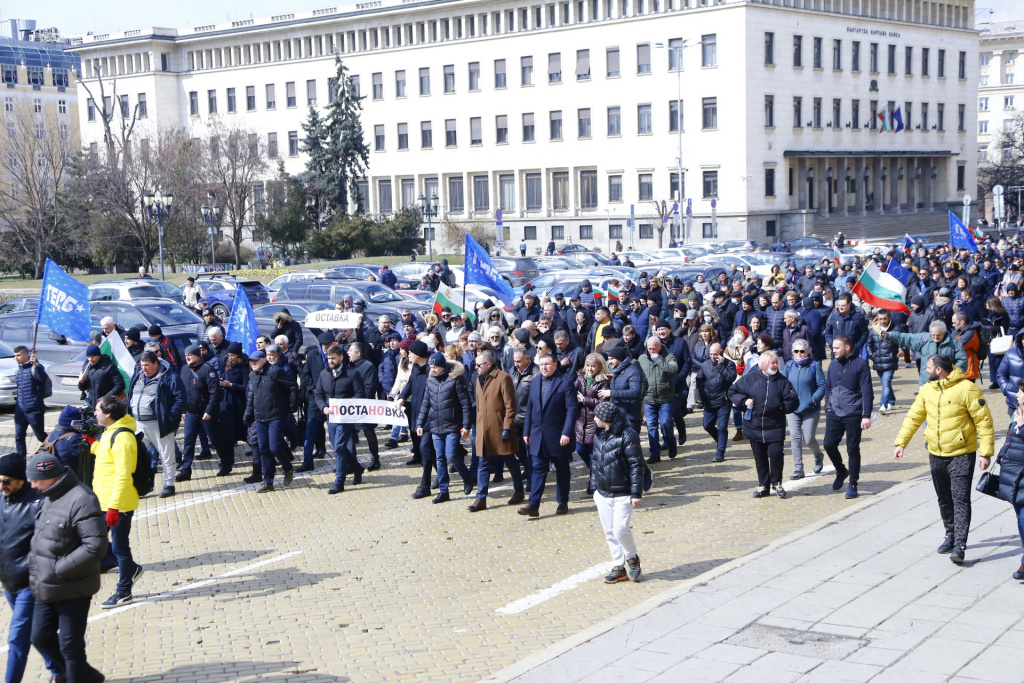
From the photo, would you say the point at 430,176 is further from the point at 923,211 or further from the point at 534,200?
the point at 923,211

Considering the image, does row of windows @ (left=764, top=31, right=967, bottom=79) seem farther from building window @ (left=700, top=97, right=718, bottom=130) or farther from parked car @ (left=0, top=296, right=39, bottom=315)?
parked car @ (left=0, top=296, right=39, bottom=315)

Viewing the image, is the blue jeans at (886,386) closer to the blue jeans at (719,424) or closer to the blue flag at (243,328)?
the blue jeans at (719,424)

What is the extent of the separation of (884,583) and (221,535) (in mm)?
6279

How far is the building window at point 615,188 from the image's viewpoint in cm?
7356

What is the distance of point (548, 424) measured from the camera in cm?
1140

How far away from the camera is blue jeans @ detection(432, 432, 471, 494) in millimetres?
11984

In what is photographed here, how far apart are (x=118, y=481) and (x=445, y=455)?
3.98m

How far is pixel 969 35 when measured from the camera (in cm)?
8412

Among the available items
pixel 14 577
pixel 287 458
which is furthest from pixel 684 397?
pixel 14 577

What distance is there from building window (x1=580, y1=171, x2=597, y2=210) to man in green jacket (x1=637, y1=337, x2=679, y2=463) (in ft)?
202

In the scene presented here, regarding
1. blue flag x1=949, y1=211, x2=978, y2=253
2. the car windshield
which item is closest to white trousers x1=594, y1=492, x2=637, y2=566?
the car windshield

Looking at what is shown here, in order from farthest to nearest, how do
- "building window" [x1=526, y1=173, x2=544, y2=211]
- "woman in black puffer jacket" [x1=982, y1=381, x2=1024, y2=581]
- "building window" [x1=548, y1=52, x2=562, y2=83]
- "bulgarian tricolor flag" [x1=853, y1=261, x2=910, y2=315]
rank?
"building window" [x1=526, y1=173, x2=544, y2=211] → "building window" [x1=548, y1=52, x2=562, y2=83] → "bulgarian tricolor flag" [x1=853, y1=261, x2=910, y2=315] → "woman in black puffer jacket" [x1=982, y1=381, x2=1024, y2=581]

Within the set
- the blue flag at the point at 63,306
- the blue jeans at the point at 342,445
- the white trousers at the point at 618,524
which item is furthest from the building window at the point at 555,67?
the white trousers at the point at 618,524

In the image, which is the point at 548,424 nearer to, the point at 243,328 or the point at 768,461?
the point at 768,461
